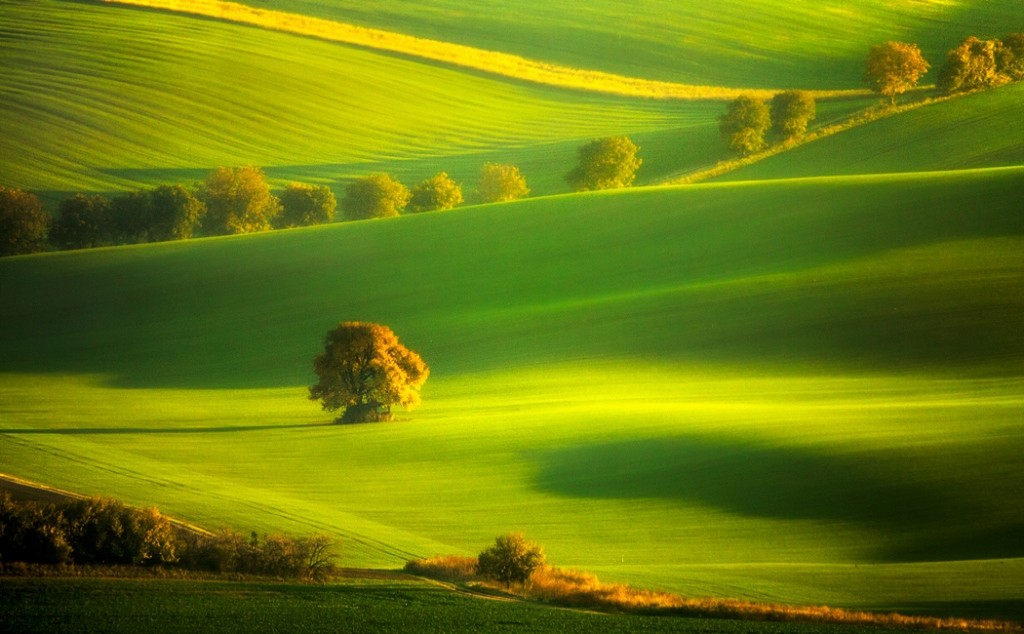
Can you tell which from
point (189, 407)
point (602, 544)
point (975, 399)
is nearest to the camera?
point (602, 544)

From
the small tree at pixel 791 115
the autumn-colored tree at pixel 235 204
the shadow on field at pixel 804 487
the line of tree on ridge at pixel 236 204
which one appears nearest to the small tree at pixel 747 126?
the small tree at pixel 791 115

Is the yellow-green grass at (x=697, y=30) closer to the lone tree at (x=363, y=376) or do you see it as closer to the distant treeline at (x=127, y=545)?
the lone tree at (x=363, y=376)

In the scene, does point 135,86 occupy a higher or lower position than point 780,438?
higher

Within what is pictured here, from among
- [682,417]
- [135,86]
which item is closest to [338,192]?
[135,86]

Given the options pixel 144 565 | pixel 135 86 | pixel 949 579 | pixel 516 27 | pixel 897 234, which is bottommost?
pixel 144 565

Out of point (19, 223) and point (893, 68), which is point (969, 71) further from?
point (19, 223)

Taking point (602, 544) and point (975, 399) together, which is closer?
point (602, 544)

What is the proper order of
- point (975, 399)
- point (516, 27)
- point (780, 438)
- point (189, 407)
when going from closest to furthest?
point (780, 438) < point (975, 399) < point (189, 407) < point (516, 27)

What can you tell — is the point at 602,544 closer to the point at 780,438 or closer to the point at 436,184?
the point at 780,438
